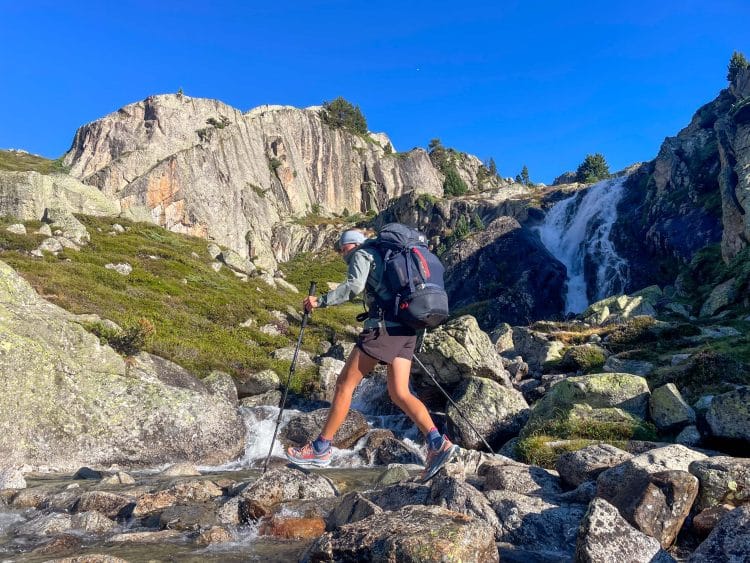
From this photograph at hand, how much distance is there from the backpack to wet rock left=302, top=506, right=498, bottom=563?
7.99ft

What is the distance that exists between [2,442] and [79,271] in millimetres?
19507

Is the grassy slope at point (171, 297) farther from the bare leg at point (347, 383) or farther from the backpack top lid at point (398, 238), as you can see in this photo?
the backpack top lid at point (398, 238)

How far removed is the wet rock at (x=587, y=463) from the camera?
275 inches

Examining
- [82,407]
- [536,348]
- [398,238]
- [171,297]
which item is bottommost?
[82,407]

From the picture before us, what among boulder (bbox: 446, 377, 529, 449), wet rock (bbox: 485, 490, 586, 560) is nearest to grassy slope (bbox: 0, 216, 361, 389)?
boulder (bbox: 446, 377, 529, 449)

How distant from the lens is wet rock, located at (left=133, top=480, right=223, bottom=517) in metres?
7.41

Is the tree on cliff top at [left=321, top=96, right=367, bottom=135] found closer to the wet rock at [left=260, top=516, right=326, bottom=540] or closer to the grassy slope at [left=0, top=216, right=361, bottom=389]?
the grassy slope at [left=0, top=216, right=361, bottom=389]

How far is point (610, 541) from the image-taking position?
4.25m

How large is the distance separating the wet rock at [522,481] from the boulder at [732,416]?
4041 mm

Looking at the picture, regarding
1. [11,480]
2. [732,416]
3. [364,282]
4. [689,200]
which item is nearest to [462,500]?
[364,282]

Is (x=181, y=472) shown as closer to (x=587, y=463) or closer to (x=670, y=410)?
(x=587, y=463)

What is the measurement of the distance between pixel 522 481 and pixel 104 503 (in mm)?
6546

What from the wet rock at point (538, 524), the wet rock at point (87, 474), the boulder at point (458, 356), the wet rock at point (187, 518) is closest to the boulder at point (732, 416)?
the wet rock at point (538, 524)

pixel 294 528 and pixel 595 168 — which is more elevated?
pixel 595 168
